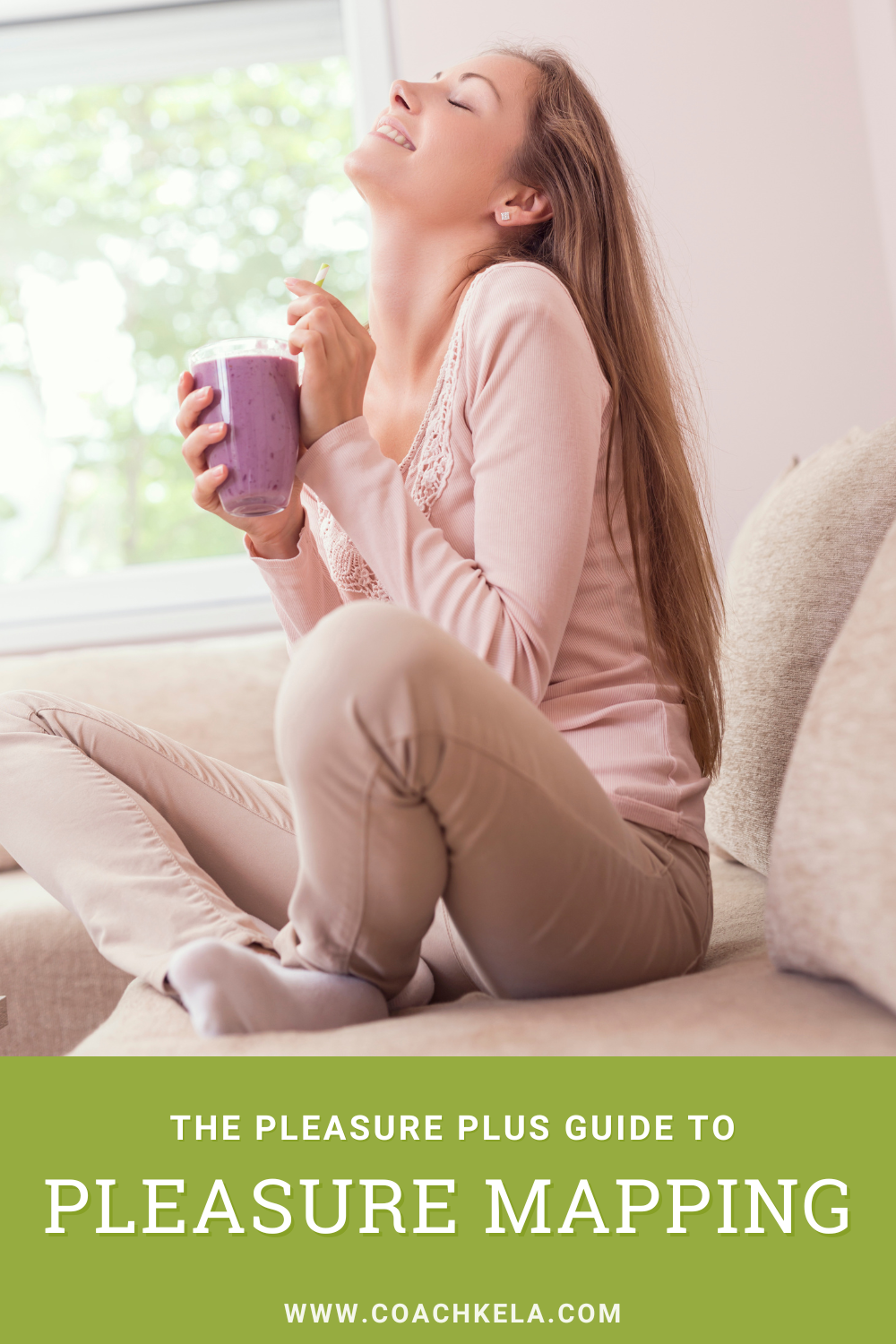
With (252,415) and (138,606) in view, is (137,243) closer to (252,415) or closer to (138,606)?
(138,606)

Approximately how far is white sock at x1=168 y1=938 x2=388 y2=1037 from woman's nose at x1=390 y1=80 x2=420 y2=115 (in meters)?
0.95

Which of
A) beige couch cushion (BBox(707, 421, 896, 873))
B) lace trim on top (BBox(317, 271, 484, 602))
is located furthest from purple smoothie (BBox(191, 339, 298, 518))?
beige couch cushion (BBox(707, 421, 896, 873))

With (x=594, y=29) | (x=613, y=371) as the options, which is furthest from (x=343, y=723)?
(x=594, y=29)

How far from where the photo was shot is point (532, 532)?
0.90 m

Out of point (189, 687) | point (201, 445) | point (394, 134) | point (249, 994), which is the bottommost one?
point (189, 687)

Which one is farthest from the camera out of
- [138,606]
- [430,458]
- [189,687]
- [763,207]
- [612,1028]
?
[138,606]

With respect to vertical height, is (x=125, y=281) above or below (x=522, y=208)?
above

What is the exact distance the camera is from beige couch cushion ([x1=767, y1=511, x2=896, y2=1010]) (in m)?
0.64

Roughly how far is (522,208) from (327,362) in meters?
0.41

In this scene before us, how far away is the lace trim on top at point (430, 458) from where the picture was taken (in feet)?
3.43

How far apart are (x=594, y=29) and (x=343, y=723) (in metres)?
2.05

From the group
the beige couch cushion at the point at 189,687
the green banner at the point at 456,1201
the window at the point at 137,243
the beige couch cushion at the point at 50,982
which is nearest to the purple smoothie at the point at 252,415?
the green banner at the point at 456,1201

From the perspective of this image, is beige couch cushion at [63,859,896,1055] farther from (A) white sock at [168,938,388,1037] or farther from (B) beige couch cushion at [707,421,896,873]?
(B) beige couch cushion at [707,421,896,873]

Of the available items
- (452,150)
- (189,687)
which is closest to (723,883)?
(452,150)
